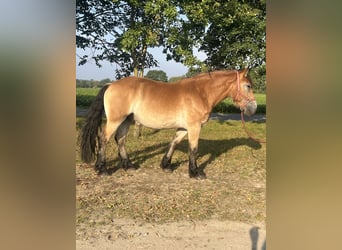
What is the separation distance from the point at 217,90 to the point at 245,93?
1.35 feet

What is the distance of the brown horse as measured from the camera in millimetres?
4504

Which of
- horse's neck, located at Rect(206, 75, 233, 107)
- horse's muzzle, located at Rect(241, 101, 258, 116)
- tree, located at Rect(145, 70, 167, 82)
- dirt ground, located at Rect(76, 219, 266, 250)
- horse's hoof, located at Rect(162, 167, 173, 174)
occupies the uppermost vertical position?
tree, located at Rect(145, 70, 167, 82)

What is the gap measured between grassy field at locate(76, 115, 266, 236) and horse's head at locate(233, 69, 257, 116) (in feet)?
3.34

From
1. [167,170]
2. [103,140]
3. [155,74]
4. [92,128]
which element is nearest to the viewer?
[92,128]

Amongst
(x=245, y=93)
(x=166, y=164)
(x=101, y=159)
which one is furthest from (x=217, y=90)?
(x=101, y=159)

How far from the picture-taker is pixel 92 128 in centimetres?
437

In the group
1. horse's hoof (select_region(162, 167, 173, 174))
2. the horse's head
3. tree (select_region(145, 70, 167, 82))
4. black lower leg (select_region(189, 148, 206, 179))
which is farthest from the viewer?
tree (select_region(145, 70, 167, 82))

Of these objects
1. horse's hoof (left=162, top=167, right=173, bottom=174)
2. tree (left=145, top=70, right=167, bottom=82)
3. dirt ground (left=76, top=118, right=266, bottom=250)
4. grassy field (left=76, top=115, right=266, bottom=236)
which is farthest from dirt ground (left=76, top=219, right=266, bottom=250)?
tree (left=145, top=70, right=167, bottom=82)

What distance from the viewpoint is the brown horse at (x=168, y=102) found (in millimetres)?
4504

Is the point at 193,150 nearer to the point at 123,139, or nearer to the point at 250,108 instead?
the point at 250,108

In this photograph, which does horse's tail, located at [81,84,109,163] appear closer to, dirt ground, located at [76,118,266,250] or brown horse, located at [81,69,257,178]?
brown horse, located at [81,69,257,178]
